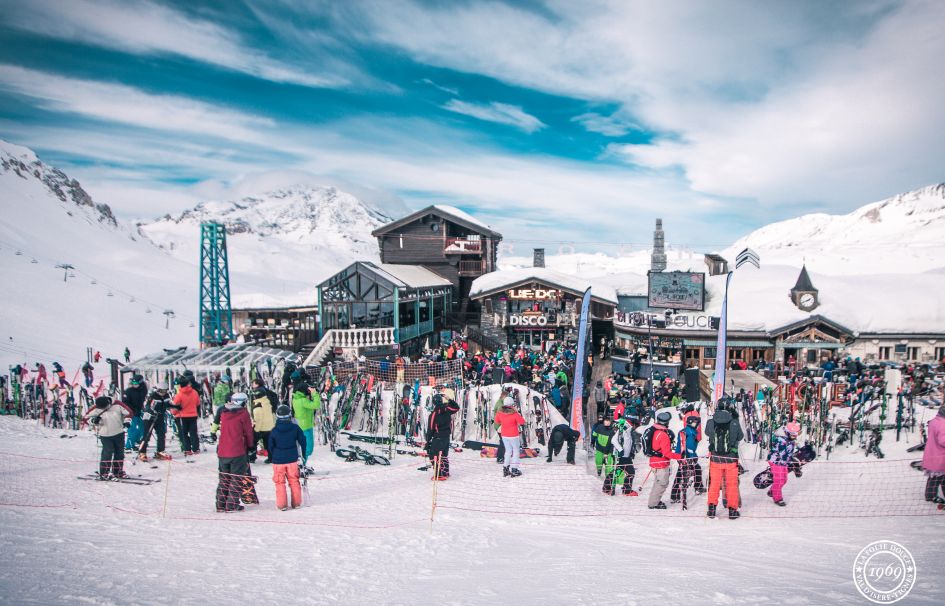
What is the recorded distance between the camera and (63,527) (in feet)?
22.3

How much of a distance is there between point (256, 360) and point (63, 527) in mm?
12340

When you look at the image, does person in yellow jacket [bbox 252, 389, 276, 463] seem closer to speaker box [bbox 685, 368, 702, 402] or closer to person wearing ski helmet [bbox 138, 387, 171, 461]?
person wearing ski helmet [bbox 138, 387, 171, 461]

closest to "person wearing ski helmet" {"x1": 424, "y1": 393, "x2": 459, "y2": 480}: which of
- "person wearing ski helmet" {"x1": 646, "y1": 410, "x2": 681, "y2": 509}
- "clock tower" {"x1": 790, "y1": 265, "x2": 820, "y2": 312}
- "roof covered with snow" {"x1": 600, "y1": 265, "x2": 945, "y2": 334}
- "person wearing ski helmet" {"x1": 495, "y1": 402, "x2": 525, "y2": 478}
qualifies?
"person wearing ski helmet" {"x1": 495, "y1": 402, "x2": 525, "y2": 478}

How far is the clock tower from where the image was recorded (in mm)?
26031

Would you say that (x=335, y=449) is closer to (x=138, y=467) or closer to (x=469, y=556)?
(x=138, y=467)

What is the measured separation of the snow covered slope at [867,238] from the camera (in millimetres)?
56938

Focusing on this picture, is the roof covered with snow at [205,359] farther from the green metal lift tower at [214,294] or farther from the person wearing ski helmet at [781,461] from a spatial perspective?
the person wearing ski helmet at [781,461]

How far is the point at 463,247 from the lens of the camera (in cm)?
3822

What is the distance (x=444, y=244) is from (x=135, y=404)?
29.1 m

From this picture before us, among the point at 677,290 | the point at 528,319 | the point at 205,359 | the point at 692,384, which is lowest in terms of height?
the point at 205,359

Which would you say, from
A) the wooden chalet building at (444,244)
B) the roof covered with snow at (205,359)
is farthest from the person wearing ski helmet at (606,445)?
the wooden chalet building at (444,244)

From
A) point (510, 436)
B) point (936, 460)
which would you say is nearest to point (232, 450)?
point (510, 436)

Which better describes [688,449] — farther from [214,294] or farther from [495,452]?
[214,294]

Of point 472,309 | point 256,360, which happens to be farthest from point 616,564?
point 472,309
